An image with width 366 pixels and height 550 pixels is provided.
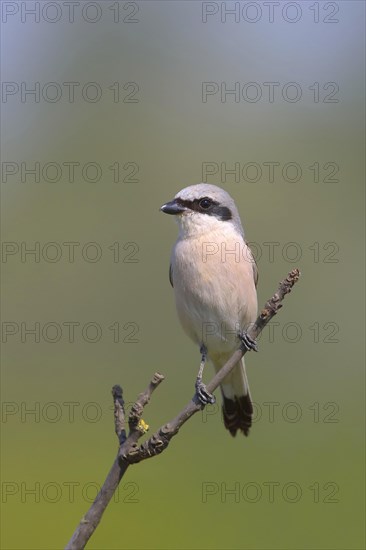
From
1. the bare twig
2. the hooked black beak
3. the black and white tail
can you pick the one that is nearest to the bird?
the hooked black beak

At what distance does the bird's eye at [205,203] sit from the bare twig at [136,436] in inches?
55.1

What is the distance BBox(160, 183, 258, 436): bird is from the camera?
10.3ft

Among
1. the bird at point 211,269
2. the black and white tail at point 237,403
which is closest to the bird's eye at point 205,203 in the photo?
the bird at point 211,269

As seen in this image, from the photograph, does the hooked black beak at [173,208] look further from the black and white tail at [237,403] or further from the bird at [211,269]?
the black and white tail at [237,403]

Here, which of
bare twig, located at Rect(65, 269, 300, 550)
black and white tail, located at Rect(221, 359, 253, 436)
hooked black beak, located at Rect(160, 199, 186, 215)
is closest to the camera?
bare twig, located at Rect(65, 269, 300, 550)

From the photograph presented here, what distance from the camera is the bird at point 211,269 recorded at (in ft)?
10.3

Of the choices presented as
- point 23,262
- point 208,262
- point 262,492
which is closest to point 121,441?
point 208,262

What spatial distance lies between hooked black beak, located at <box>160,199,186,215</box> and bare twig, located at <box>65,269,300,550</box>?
4.35ft

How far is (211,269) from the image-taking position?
10.3ft

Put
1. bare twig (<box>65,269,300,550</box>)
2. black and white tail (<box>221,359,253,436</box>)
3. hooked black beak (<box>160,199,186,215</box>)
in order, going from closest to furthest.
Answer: bare twig (<box>65,269,300,550</box>) → hooked black beak (<box>160,199,186,215</box>) → black and white tail (<box>221,359,253,436</box>)

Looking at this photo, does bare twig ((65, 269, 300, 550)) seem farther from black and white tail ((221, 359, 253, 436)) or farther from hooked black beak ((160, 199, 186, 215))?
black and white tail ((221, 359, 253, 436))

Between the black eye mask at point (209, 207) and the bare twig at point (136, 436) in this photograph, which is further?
the black eye mask at point (209, 207)

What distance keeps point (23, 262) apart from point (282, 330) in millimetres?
1996

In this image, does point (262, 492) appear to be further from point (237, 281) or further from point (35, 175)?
point (35, 175)
